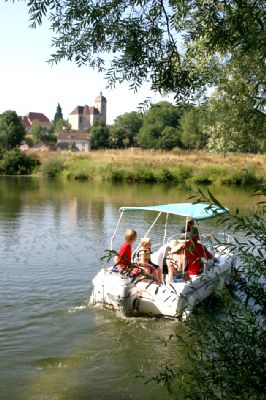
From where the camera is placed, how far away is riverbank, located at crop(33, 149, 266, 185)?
46.1 m

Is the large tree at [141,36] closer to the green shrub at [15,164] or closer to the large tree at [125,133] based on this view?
the green shrub at [15,164]

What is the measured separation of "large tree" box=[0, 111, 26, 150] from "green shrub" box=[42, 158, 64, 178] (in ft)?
35.0

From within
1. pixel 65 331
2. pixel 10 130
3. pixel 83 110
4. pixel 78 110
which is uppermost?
pixel 83 110

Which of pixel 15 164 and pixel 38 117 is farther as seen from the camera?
pixel 38 117

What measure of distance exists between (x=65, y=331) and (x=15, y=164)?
50750 mm

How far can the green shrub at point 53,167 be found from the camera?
54.0 meters

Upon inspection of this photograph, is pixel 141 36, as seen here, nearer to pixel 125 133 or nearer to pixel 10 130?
pixel 10 130

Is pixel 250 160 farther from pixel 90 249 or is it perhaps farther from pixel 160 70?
pixel 160 70

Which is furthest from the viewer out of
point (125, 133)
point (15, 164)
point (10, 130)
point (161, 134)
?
point (125, 133)

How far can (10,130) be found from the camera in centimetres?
7062

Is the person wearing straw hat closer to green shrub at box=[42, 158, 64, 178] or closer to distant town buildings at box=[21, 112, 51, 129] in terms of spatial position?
green shrub at box=[42, 158, 64, 178]

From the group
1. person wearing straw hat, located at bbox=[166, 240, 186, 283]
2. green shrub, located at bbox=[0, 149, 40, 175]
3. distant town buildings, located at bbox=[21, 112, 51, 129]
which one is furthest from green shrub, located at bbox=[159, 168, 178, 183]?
distant town buildings, located at bbox=[21, 112, 51, 129]

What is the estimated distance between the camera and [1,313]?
10.1 m

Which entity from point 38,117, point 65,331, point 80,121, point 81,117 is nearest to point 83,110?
point 81,117
